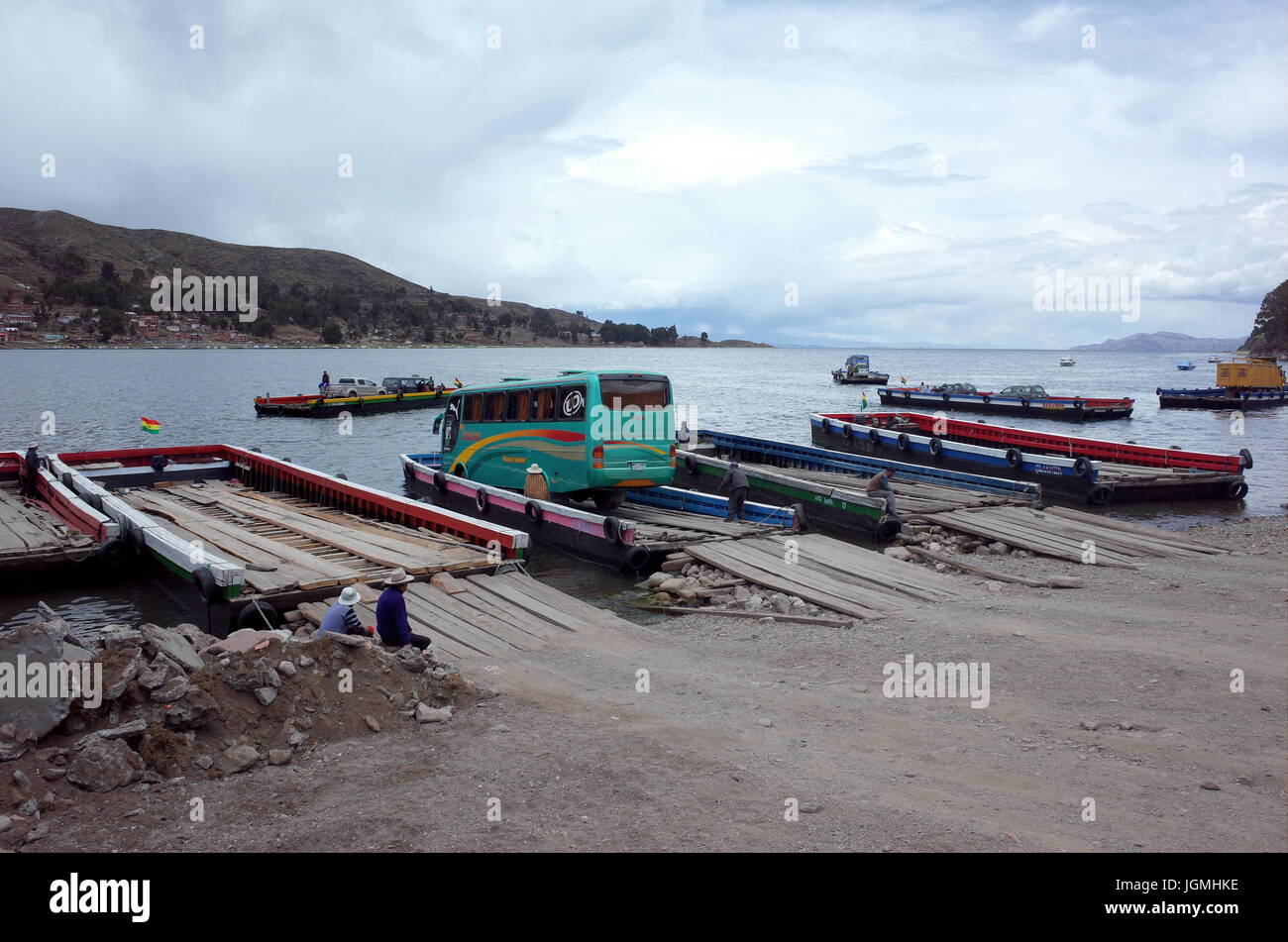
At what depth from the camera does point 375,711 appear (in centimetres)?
821

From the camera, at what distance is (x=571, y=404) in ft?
60.9

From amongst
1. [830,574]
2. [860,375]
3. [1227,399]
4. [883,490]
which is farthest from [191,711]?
[860,375]

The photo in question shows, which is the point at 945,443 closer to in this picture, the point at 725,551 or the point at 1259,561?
the point at 1259,561

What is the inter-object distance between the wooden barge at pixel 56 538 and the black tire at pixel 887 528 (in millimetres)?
14968

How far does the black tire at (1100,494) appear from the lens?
2461 centimetres

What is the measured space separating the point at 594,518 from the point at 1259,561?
40.3 ft

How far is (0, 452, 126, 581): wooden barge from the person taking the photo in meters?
16.5

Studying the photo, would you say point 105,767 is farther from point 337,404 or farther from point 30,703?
point 337,404

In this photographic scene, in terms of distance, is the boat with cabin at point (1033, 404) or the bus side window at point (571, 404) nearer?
the bus side window at point (571, 404)

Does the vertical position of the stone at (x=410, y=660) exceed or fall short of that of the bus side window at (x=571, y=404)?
it falls short

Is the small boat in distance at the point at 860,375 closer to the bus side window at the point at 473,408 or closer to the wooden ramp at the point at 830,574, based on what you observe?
the bus side window at the point at 473,408

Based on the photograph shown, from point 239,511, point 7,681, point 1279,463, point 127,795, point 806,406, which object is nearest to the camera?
point 127,795

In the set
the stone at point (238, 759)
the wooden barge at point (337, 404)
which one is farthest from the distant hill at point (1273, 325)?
the stone at point (238, 759)

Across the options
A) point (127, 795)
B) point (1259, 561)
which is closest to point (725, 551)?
point (1259, 561)
